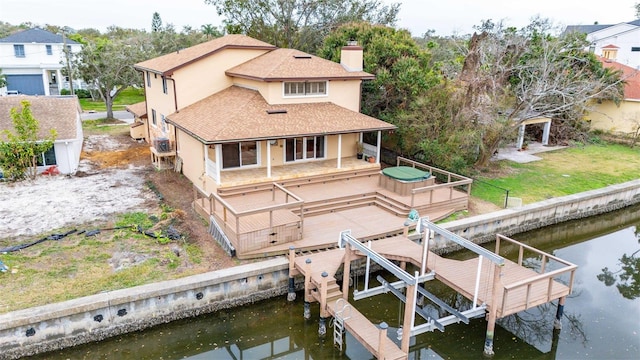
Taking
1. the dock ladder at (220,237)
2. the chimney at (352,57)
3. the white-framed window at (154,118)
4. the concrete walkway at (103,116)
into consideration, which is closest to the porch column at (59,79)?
the concrete walkway at (103,116)

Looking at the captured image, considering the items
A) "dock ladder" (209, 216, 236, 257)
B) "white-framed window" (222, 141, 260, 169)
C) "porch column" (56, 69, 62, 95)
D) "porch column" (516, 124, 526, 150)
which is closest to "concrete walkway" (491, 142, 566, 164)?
"porch column" (516, 124, 526, 150)

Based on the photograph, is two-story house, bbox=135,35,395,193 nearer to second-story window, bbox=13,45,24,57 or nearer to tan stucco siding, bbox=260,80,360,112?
tan stucco siding, bbox=260,80,360,112

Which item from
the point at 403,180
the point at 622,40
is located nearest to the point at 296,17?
the point at 403,180

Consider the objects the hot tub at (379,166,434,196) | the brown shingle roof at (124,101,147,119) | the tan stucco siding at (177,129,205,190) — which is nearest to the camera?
the hot tub at (379,166,434,196)

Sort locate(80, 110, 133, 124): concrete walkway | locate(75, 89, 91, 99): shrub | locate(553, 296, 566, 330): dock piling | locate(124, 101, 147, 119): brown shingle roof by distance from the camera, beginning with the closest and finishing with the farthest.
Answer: locate(553, 296, 566, 330): dock piling → locate(124, 101, 147, 119): brown shingle roof → locate(80, 110, 133, 124): concrete walkway → locate(75, 89, 91, 99): shrub

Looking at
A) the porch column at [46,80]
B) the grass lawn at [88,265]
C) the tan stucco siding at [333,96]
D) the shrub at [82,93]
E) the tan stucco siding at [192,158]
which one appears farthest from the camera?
the shrub at [82,93]

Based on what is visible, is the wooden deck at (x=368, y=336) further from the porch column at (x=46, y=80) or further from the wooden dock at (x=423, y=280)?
the porch column at (x=46, y=80)
